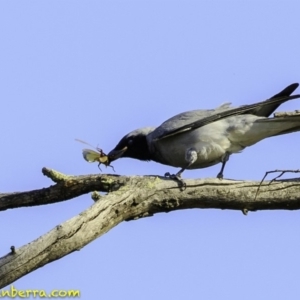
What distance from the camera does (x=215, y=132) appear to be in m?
9.06

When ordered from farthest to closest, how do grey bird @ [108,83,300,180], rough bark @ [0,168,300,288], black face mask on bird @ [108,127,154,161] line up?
black face mask on bird @ [108,127,154,161] → grey bird @ [108,83,300,180] → rough bark @ [0,168,300,288]

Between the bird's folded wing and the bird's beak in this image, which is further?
the bird's beak

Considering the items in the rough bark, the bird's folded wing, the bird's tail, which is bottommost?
the rough bark

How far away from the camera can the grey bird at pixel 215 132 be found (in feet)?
29.0

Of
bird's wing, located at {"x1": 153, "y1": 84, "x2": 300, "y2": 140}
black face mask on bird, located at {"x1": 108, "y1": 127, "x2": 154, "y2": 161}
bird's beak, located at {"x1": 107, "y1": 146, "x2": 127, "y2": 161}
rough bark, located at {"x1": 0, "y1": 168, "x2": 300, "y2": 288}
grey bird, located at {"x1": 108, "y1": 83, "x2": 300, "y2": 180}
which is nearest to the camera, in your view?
rough bark, located at {"x1": 0, "y1": 168, "x2": 300, "y2": 288}

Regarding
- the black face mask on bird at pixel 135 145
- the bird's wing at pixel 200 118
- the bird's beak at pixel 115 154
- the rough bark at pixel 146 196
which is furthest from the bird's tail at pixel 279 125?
the bird's beak at pixel 115 154

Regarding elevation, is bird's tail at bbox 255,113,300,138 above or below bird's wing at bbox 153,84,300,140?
below

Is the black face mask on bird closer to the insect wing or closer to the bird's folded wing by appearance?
the bird's folded wing

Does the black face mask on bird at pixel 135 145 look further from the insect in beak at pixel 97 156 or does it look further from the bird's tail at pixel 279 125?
the bird's tail at pixel 279 125

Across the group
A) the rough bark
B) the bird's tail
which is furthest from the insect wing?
the bird's tail

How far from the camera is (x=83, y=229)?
6066mm

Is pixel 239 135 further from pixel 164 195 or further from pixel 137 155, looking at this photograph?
pixel 164 195

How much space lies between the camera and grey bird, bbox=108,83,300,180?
8.85m

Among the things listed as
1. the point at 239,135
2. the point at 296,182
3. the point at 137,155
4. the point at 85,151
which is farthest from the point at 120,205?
the point at 137,155
